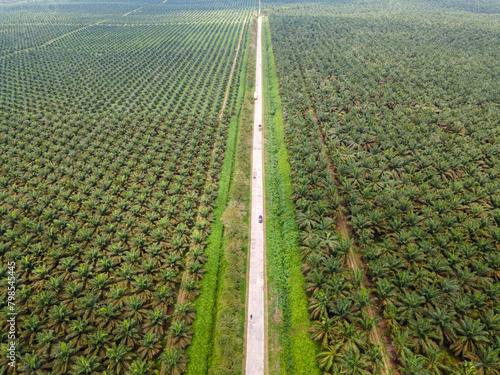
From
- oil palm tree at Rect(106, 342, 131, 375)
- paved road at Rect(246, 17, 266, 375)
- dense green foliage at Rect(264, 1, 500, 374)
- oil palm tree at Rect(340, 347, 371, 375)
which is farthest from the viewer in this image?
paved road at Rect(246, 17, 266, 375)

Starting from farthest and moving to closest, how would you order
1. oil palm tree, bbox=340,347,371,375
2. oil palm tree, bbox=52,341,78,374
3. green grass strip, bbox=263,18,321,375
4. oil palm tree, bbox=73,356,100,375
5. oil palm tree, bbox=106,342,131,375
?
green grass strip, bbox=263,18,321,375
oil palm tree, bbox=106,342,131,375
oil palm tree, bbox=52,341,78,374
oil palm tree, bbox=340,347,371,375
oil palm tree, bbox=73,356,100,375

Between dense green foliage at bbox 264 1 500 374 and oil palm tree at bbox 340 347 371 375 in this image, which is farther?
dense green foliage at bbox 264 1 500 374

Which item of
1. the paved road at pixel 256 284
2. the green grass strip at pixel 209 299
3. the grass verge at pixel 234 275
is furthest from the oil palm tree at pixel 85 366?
the paved road at pixel 256 284

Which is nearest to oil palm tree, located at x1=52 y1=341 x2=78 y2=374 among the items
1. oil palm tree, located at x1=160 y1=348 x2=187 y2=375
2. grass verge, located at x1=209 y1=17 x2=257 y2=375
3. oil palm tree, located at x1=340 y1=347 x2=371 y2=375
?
oil palm tree, located at x1=160 y1=348 x2=187 y2=375

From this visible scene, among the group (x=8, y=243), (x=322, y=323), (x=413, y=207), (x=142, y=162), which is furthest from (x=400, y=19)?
(x=8, y=243)

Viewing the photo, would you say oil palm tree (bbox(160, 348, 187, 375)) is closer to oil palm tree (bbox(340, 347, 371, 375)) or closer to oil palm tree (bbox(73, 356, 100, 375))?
oil palm tree (bbox(73, 356, 100, 375))

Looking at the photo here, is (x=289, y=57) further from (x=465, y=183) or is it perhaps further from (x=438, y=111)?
(x=465, y=183)

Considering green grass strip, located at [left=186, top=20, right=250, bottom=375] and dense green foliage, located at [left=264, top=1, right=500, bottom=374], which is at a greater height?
dense green foliage, located at [left=264, top=1, right=500, bottom=374]
